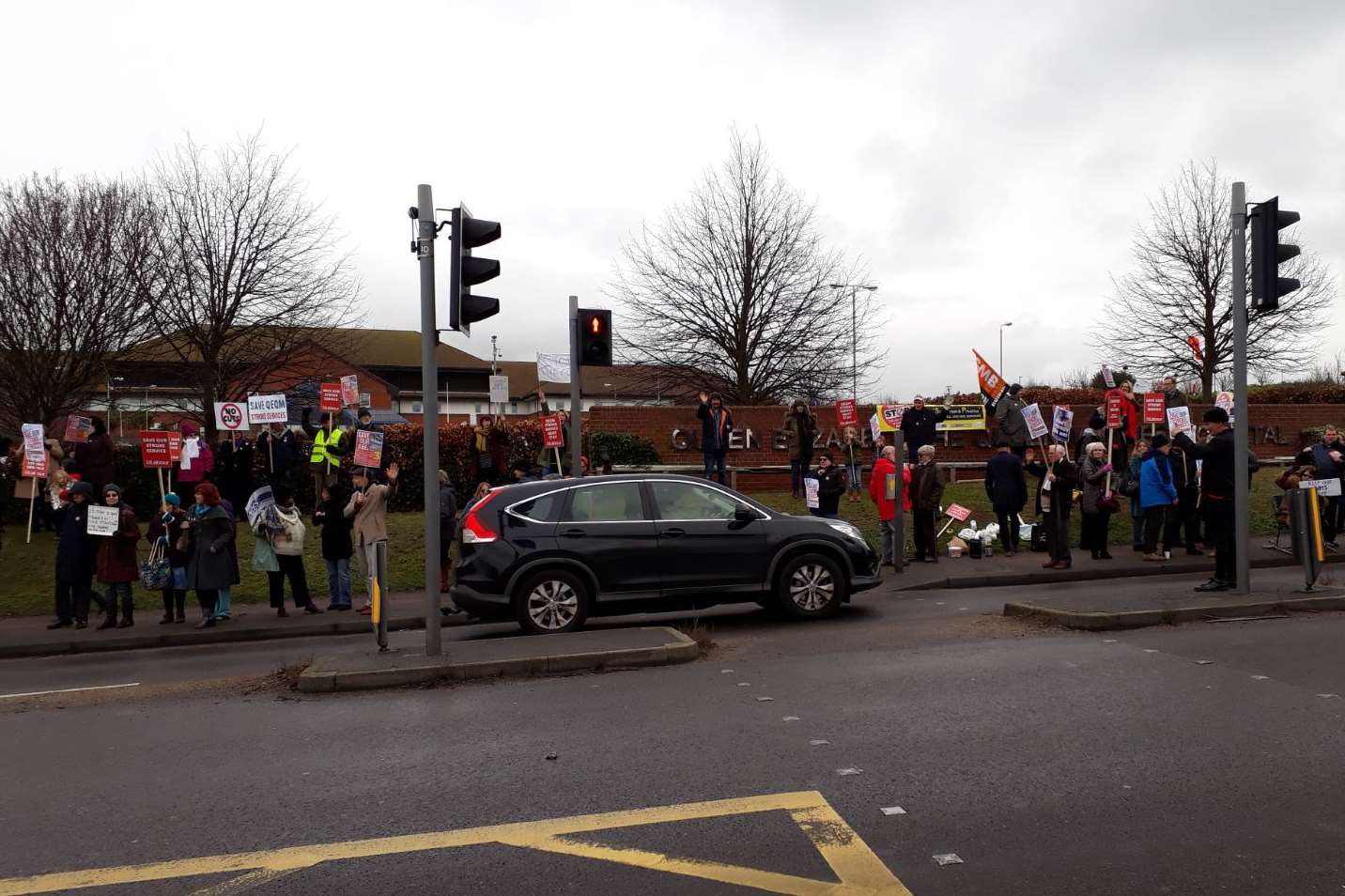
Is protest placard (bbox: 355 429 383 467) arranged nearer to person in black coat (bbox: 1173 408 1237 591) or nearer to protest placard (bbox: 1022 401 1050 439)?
protest placard (bbox: 1022 401 1050 439)

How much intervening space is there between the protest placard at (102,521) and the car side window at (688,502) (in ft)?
22.6

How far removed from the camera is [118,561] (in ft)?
42.4

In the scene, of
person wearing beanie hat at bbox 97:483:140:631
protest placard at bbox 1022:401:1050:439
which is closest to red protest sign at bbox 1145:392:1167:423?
protest placard at bbox 1022:401:1050:439

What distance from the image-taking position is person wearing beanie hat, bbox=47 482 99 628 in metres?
13.1

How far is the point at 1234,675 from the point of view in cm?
738

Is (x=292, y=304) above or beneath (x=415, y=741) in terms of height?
above

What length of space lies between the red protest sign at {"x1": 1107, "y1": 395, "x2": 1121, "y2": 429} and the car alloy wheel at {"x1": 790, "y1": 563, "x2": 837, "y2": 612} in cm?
991

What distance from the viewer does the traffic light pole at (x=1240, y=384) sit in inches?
407

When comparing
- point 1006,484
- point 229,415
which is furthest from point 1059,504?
point 229,415

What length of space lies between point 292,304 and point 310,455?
10.1 metres

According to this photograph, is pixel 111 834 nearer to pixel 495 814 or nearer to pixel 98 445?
pixel 495 814

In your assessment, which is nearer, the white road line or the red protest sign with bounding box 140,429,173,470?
the white road line

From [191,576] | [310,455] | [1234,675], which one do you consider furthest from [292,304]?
[1234,675]

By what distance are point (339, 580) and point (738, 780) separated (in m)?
9.74
